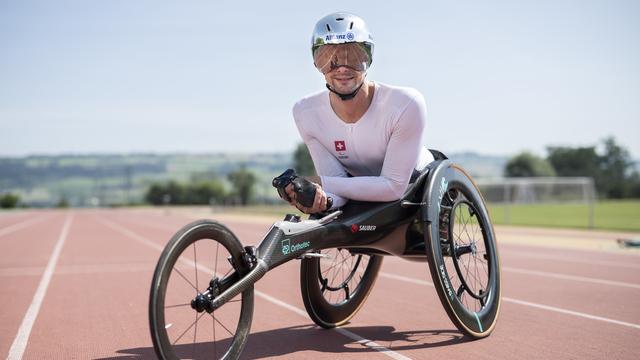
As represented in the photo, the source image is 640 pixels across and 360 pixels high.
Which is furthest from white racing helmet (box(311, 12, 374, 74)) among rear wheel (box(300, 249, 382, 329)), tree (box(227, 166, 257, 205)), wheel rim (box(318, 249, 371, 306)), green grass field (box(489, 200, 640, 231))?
tree (box(227, 166, 257, 205))

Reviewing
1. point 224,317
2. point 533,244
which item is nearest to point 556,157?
point 533,244

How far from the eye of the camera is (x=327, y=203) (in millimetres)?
5082

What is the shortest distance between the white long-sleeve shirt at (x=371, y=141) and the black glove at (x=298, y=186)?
1.16 feet

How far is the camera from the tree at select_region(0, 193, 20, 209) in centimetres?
12494

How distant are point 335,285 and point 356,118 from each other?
1.77m

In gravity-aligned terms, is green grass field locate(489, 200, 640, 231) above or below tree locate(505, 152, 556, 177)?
below

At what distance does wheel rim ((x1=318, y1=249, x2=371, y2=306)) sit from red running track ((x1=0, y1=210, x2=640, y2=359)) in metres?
0.27

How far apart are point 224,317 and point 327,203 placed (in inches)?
88.1

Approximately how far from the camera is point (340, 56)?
205 inches

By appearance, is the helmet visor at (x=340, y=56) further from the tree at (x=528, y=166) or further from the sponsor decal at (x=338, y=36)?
the tree at (x=528, y=166)

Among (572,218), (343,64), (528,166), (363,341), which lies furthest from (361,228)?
(528,166)

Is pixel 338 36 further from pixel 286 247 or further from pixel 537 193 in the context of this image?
pixel 537 193

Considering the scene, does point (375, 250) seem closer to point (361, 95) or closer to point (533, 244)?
point (361, 95)

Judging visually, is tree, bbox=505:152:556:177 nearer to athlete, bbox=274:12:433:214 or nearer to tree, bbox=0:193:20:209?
tree, bbox=0:193:20:209
